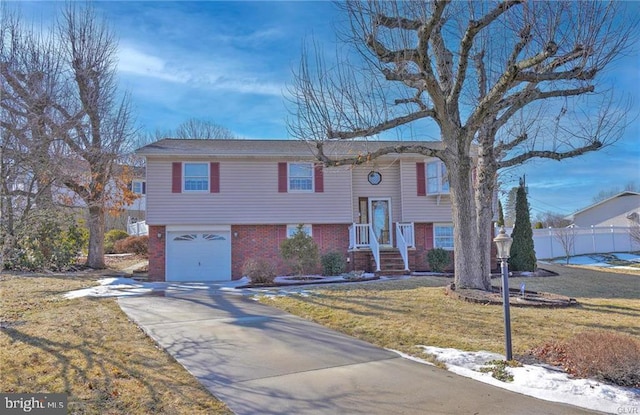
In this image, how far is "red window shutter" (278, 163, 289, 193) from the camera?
717 inches

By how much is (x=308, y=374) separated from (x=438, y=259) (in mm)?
13420

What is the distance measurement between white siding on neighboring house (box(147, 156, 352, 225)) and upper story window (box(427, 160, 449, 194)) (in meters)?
3.45

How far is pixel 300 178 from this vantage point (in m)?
18.5

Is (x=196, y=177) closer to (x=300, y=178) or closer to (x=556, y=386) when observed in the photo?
(x=300, y=178)

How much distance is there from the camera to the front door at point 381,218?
19.3m

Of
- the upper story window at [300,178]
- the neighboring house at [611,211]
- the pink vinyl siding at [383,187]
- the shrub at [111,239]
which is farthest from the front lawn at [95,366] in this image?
the neighboring house at [611,211]

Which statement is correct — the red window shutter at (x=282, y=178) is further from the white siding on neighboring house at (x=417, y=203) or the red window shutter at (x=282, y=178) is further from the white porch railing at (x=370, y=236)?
the white siding on neighboring house at (x=417, y=203)

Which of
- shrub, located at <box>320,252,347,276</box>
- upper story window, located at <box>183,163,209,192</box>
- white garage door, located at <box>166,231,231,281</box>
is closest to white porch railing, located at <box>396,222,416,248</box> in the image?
shrub, located at <box>320,252,347,276</box>

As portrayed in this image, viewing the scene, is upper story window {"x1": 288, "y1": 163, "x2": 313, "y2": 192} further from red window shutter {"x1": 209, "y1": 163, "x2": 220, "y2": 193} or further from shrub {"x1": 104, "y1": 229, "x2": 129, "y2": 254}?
shrub {"x1": 104, "y1": 229, "x2": 129, "y2": 254}

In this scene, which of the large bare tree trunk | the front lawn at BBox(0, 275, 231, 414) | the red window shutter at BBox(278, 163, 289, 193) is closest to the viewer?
the front lawn at BBox(0, 275, 231, 414)

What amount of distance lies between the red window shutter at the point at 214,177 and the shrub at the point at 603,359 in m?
14.3

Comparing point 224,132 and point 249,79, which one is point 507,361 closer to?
point 249,79

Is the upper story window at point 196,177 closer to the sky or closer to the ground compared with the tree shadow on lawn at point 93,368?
closer to the sky

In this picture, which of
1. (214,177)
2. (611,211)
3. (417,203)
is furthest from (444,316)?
(611,211)
